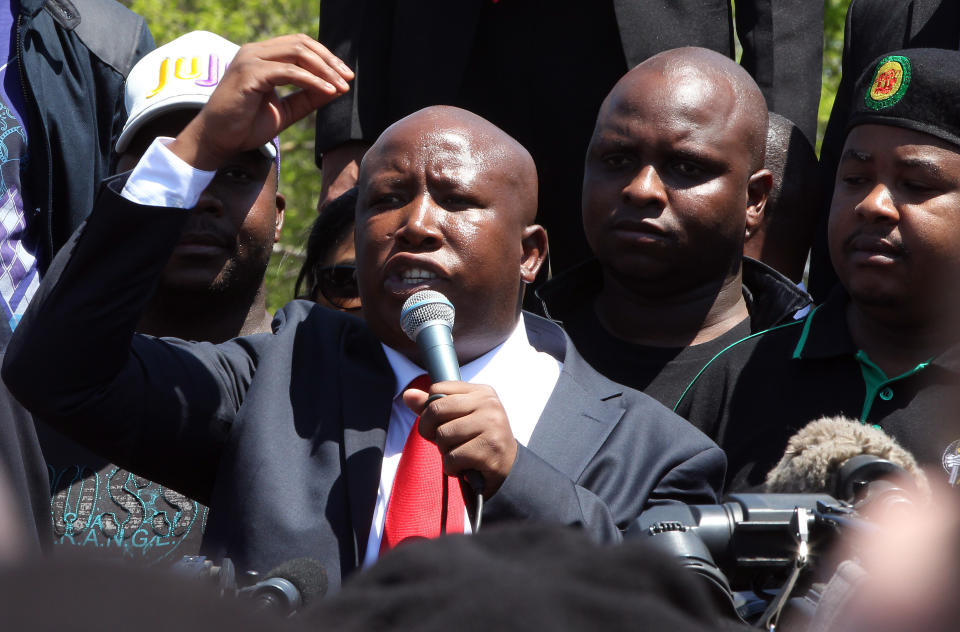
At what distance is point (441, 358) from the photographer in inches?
90.8

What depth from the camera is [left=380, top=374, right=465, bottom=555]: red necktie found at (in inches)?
104

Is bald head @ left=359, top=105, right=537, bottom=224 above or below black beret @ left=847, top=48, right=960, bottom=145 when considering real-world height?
below

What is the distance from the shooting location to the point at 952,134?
3.24 meters

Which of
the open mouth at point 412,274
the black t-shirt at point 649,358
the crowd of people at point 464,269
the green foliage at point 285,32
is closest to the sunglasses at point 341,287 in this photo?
the crowd of people at point 464,269

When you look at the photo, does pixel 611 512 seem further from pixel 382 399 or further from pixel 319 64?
pixel 319 64

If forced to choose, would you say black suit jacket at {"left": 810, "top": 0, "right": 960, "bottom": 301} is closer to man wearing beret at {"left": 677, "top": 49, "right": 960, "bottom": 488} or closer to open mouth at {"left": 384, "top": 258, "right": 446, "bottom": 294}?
man wearing beret at {"left": 677, "top": 49, "right": 960, "bottom": 488}

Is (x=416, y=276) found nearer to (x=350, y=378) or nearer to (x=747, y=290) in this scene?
(x=350, y=378)

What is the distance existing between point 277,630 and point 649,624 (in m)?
0.21

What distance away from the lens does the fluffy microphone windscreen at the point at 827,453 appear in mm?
2119

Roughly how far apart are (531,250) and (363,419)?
72 centimetres

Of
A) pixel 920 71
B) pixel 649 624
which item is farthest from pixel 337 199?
pixel 649 624

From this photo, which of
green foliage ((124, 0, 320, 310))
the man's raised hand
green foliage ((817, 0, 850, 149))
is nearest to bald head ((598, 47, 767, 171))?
the man's raised hand

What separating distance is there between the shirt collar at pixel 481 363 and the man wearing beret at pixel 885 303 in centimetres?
62

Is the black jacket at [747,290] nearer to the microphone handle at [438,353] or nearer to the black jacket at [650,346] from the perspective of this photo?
the black jacket at [650,346]
